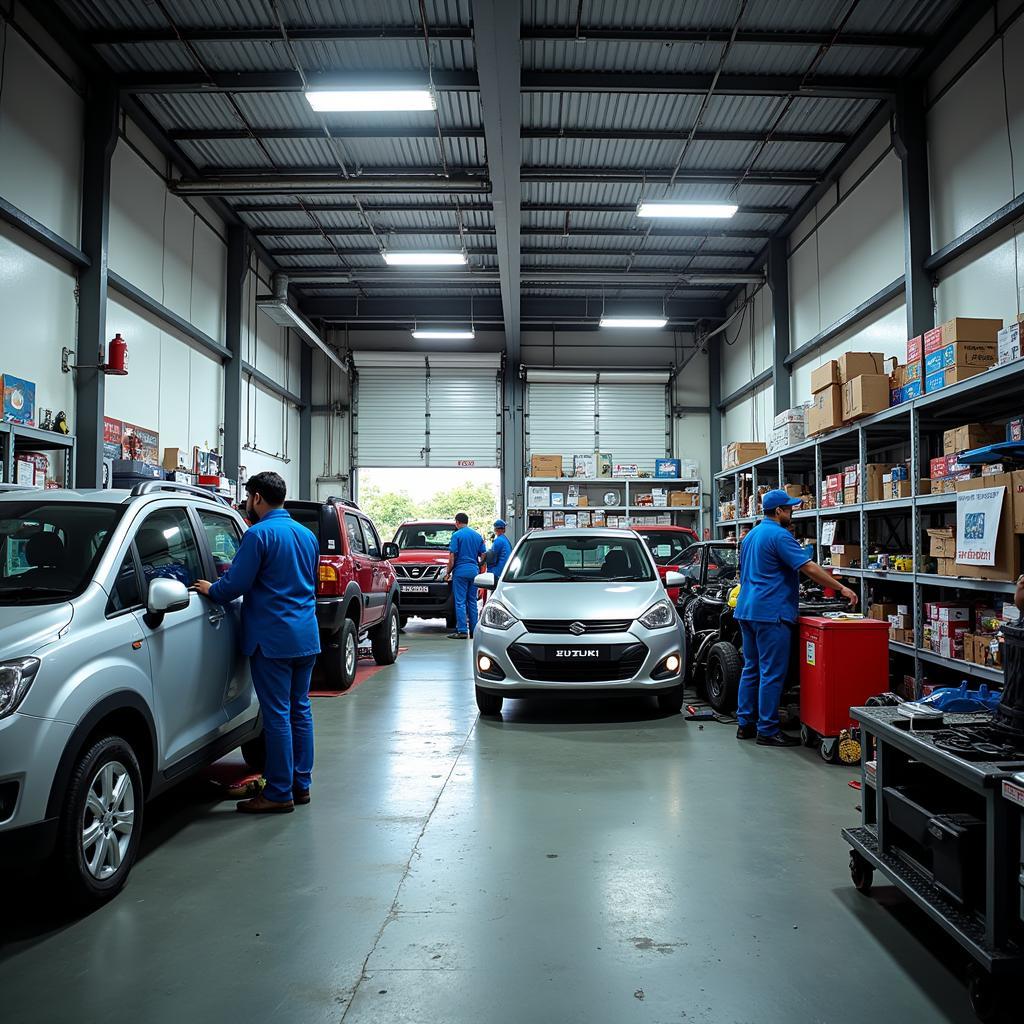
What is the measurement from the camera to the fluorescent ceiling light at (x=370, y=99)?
7.42 metres

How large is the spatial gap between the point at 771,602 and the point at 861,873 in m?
2.34

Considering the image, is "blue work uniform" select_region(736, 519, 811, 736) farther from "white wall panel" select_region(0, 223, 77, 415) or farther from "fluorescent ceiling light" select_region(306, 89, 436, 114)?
"white wall panel" select_region(0, 223, 77, 415)

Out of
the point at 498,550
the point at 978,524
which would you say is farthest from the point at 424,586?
the point at 978,524

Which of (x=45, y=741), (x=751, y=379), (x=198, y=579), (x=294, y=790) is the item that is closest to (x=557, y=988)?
(x=45, y=741)

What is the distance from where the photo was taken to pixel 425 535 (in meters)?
13.0

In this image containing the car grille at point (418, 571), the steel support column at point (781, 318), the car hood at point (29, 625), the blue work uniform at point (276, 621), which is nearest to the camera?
the car hood at point (29, 625)

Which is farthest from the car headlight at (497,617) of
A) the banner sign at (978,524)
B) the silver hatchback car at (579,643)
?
the banner sign at (978,524)

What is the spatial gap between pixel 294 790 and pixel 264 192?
29.1ft

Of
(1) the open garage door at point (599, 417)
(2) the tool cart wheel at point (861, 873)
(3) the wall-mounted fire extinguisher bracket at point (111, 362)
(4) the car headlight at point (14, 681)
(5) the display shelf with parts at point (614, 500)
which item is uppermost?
(1) the open garage door at point (599, 417)

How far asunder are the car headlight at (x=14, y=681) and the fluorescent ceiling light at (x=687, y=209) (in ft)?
32.4

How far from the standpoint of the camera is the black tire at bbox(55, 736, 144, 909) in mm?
2521

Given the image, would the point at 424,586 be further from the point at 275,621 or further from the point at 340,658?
the point at 275,621

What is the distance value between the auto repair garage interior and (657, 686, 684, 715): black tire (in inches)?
5.2

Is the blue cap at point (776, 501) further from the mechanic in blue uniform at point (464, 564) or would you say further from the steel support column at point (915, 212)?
the mechanic in blue uniform at point (464, 564)
